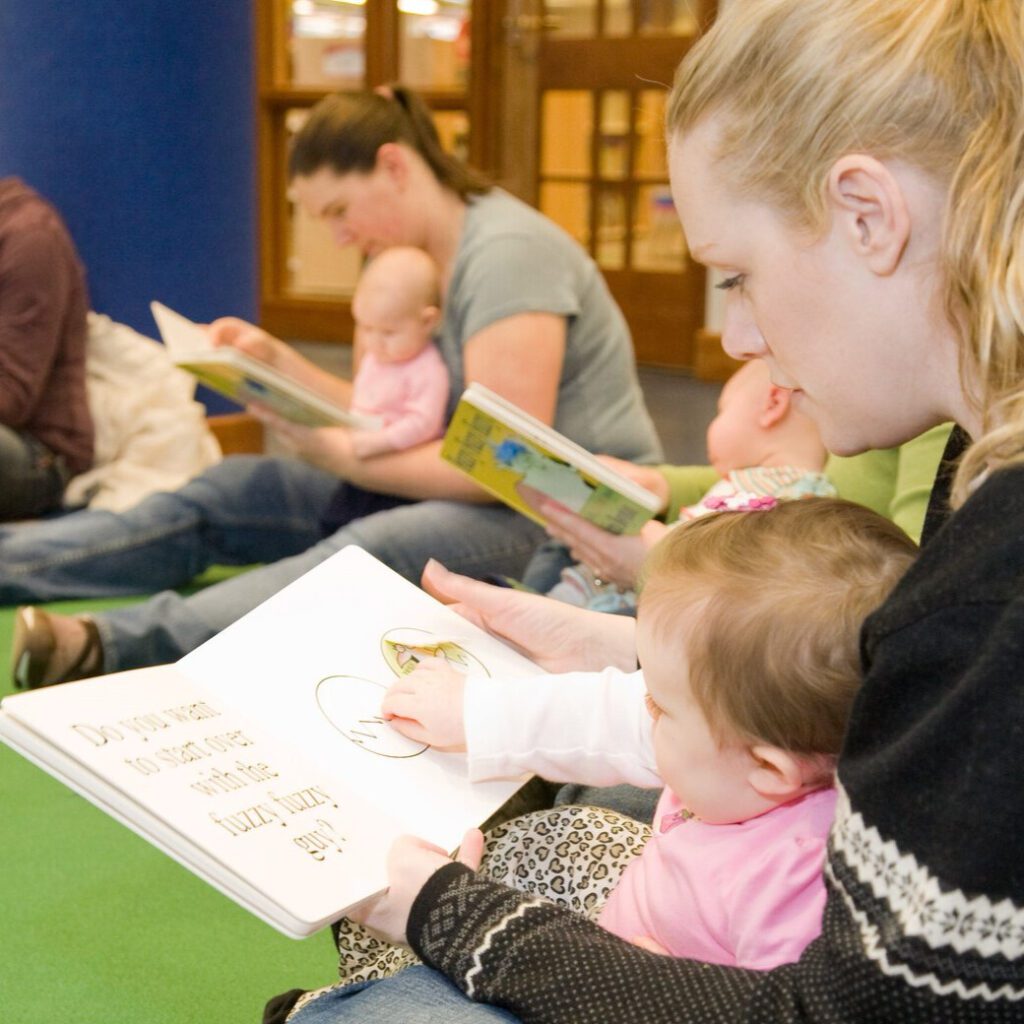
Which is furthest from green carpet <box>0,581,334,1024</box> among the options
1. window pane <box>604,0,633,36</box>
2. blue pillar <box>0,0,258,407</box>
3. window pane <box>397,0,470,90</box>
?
window pane <box>397,0,470,90</box>

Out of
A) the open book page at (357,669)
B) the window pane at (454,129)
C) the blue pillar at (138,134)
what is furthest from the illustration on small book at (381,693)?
the window pane at (454,129)

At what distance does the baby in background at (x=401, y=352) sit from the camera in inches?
89.9

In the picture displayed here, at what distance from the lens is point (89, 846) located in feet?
5.51

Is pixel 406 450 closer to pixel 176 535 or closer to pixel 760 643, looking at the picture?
pixel 176 535

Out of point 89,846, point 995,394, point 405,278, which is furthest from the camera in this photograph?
point 405,278

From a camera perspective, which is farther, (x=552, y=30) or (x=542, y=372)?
(x=552, y=30)

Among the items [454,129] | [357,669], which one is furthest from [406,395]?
[454,129]

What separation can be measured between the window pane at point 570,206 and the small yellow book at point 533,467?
4.19m

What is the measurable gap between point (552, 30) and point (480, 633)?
4757mm

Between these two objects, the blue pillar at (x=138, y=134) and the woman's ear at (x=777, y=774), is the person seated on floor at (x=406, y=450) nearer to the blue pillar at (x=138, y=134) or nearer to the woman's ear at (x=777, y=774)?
the blue pillar at (x=138, y=134)

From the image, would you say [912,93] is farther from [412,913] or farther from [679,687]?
[412,913]

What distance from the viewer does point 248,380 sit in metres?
2.09

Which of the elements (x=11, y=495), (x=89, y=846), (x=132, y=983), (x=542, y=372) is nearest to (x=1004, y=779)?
(x=132, y=983)

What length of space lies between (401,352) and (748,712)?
1.61m
